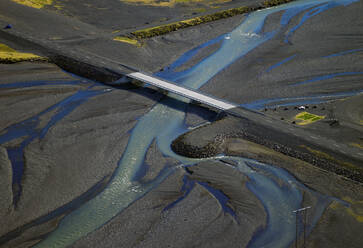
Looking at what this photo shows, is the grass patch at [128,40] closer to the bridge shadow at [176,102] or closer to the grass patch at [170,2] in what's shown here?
the bridge shadow at [176,102]

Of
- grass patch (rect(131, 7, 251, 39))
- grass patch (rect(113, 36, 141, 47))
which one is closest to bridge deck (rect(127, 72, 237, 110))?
grass patch (rect(113, 36, 141, 47))

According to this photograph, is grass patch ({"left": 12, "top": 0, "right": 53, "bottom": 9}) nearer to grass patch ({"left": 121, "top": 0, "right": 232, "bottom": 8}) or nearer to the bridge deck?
grass patch ({"left": 121, "top": 0, "right": 232, "bottom": 8})

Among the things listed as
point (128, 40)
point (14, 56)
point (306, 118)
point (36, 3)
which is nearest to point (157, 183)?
point (306, 118)

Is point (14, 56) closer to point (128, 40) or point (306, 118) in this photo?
point (128, 40)

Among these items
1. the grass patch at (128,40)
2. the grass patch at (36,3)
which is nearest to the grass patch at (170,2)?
the grass patch at (36,3)

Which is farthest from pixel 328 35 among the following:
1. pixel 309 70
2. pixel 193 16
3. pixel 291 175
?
pixel 291 175

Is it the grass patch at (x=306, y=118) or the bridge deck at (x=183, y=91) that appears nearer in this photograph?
the grass patch at (x=306, y=118)

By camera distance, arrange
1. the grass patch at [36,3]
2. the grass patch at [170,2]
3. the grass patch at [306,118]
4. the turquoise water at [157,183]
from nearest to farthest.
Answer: the turquoise water at [157,183] → the grass patch at [306,118] → the grass patch at [36,3] → the grass patch at [170,2]
